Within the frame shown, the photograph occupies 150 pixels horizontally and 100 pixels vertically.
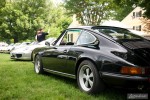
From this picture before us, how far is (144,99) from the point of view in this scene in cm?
471

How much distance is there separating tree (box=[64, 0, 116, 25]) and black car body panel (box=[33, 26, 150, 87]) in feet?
94.0

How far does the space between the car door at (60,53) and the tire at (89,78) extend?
626mm

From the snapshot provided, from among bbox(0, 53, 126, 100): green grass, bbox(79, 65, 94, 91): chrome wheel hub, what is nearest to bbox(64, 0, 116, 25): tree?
bbox(0, 53, 126, 100): green grass

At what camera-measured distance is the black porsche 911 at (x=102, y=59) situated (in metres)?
4.27

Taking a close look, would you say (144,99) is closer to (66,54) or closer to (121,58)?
(121,58)

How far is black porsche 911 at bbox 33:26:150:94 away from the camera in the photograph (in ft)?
14.0

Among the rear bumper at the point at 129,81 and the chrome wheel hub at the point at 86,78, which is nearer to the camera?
the rear bumper at the point at 129,81

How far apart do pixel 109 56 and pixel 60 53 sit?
5.75 ft

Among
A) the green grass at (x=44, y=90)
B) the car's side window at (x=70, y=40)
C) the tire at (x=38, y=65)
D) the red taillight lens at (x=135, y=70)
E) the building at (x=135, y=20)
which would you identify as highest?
the building at (x=135, y=20)

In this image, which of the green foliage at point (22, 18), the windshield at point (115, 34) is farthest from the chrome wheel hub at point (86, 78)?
the green foliage at point (22, 18)

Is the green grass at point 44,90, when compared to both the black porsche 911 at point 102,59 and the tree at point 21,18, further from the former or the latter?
the tree at point 21,18

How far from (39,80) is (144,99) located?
280 cm

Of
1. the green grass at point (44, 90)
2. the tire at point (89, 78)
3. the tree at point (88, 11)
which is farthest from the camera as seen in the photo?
the tree at point (88, 11)

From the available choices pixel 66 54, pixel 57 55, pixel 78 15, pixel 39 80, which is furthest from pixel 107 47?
pixel 78 15
